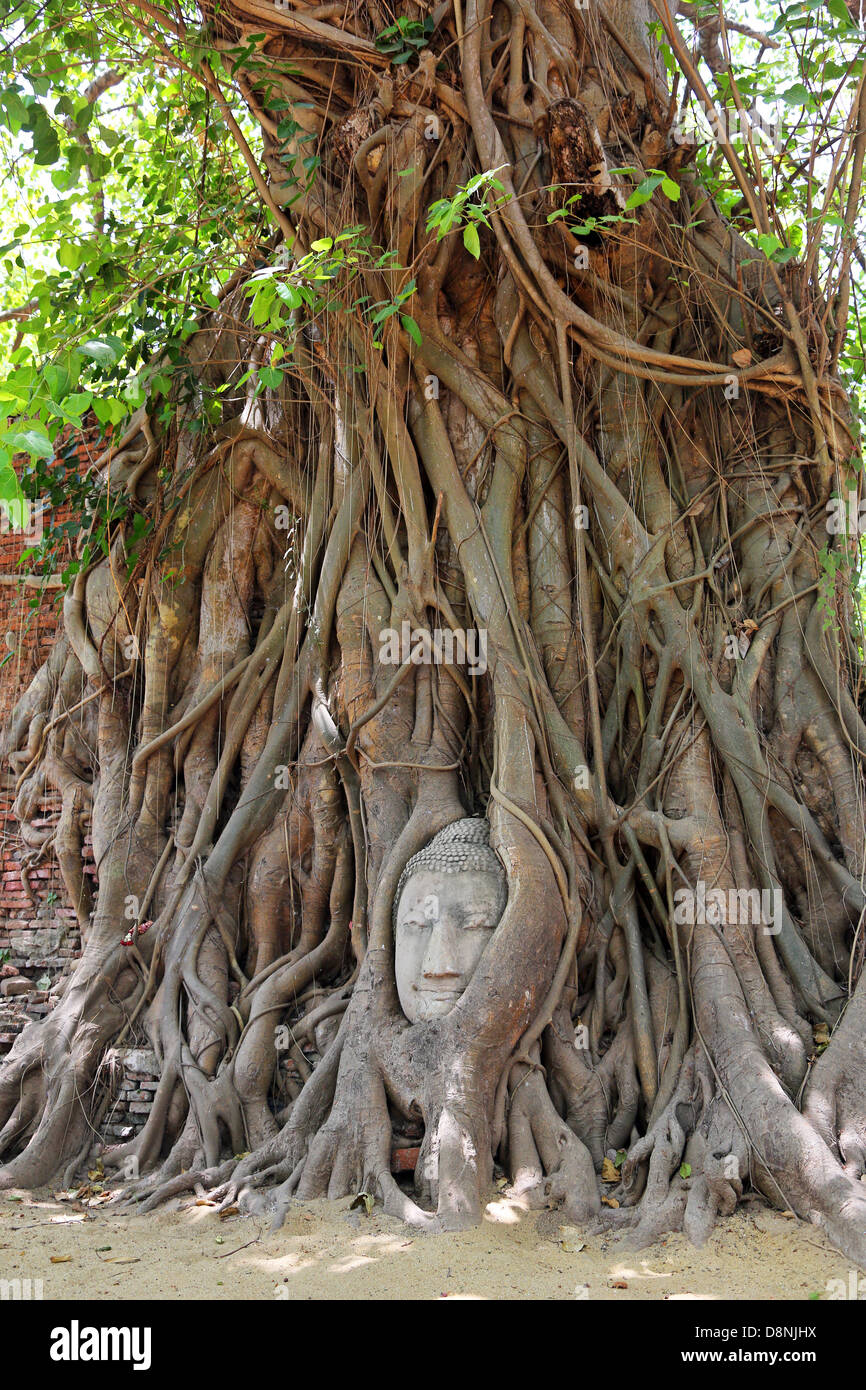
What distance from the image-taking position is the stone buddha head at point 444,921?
3297 millimetres

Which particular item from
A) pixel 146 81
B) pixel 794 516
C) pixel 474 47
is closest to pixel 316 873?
pixel 794 516

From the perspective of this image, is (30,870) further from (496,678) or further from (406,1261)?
(406,1261)

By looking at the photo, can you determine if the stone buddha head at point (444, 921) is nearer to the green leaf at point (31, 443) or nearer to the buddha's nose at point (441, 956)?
the buddha's nose at point (441, 956)

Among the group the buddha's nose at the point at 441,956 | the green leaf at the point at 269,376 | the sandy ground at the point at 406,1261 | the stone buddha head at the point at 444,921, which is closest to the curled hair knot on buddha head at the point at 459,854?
the stone buddha head at the point at 444,921

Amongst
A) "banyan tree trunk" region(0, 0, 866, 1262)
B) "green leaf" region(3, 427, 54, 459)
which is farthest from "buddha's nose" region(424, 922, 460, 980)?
"green leaf" region(3, 427, 54, 459)

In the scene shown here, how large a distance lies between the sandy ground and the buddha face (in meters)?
0.62

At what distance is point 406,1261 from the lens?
8.63 feet

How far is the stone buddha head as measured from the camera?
10.8 ft

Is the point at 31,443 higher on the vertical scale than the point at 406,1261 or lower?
higher

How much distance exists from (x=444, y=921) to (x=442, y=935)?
0.05 m

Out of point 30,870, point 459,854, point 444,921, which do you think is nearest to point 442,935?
point 444,921

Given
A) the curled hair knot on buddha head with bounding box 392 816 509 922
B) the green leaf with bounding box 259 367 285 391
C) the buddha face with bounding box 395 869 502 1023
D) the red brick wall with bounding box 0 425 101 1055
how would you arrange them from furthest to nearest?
the red brick wall with bounding box 0 425 101 1055
the curled hair knot on buddha head with bounding box 392 816 509 922
the buddha face with bounding box 395 869 502 1023
the green leaf with bounding box 259 367 285 391

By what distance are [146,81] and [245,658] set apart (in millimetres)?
3079

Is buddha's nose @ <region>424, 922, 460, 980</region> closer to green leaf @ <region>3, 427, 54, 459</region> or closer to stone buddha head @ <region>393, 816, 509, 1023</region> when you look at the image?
stone buddha head @ <region>393, 816, 509, 1023</region>
